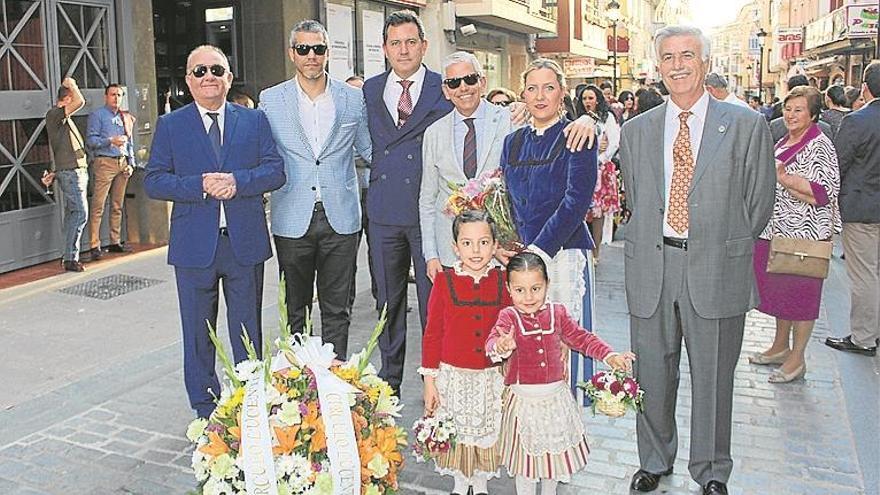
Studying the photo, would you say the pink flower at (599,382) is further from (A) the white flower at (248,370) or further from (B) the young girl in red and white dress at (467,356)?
(A) the white flower at (248,370)

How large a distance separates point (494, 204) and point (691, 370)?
126 centimetres

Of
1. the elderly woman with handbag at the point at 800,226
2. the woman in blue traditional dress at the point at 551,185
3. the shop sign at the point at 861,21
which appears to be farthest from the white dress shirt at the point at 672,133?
the shop sign at the point at 861,21

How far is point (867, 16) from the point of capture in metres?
24.3

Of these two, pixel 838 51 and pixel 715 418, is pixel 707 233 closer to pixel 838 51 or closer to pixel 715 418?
pixel 715 418

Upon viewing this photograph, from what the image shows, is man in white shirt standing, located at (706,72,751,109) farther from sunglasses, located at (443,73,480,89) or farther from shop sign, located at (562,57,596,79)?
shop sign, located at (562,57,596,79)

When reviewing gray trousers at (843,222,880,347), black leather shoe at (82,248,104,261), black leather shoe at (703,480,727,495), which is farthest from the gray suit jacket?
black leather shoe at (82,248,104,261)

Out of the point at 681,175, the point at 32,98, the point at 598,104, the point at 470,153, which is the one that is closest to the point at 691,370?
the point at 681,175

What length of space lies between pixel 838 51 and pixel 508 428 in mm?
29532

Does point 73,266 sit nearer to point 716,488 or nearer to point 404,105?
point 404,105

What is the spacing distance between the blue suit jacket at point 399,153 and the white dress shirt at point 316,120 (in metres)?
0.28

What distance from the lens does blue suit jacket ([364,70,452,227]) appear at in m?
5.18

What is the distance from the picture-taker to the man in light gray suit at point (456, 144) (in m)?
4.70

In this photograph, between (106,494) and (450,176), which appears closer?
(106,494)

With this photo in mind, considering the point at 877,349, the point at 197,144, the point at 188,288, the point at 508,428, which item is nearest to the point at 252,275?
the point at 188,288
